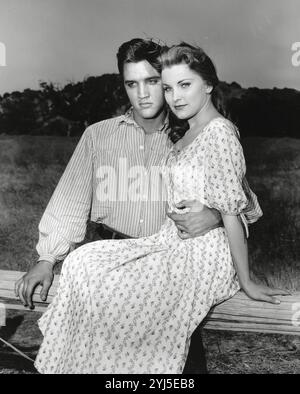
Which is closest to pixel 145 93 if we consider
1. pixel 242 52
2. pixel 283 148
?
pixel 242 52

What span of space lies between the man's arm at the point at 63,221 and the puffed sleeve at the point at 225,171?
31.1 inches

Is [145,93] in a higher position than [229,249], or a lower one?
higher

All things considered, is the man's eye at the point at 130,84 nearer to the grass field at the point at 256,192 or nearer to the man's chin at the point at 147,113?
the man's chin at the point at 147,113

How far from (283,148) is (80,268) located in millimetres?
3367

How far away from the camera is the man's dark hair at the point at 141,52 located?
2.59 m

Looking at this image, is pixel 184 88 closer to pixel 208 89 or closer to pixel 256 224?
pixel 208 89

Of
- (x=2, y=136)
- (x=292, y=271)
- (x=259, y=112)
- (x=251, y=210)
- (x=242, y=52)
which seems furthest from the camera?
(x=2, y=136)

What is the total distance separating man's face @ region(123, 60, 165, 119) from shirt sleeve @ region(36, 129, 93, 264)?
0.34 meters

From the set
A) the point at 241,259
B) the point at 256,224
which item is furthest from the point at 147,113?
the point at 256,224

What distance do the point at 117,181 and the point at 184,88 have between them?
0.68m

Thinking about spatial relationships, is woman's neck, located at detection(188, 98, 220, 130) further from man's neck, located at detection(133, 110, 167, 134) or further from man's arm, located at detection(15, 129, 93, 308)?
man's arm, located at detection(15, 129, 93, 308)

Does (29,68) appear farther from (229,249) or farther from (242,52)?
(229,249)
